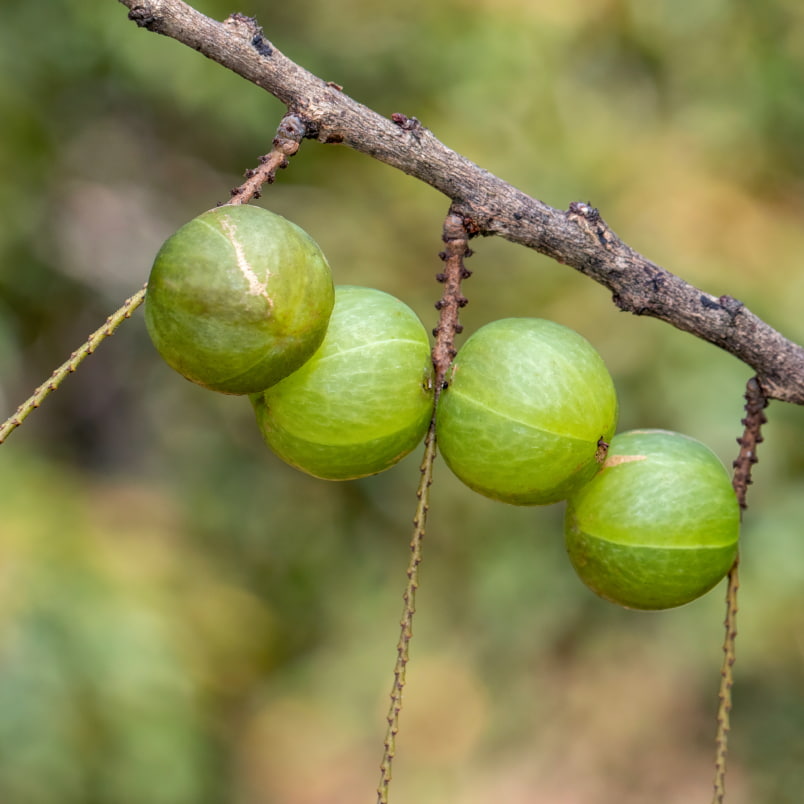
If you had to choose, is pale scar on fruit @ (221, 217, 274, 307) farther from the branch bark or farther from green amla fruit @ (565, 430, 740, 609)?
green amla fruit @ (565, 430, 740, 609)

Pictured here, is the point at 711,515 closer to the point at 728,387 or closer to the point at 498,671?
the point at 728,387

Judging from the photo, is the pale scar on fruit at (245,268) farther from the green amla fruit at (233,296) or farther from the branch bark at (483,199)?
the branch bark at (483,199)

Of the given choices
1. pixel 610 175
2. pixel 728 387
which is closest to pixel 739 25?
pixel 610 175

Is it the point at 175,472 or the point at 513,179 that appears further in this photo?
the point at 175,472

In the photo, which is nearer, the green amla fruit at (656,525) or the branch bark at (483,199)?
the branch bark at (483,199)

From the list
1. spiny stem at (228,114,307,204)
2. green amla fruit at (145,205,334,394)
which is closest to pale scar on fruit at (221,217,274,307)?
green amla fruit at (145,205,334,394)

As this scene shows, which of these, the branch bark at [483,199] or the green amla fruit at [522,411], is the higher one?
the branch bark at [483,199]

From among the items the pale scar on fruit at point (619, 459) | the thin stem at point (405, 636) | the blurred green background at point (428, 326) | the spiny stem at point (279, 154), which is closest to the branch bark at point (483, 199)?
the spiny stem at point (279, 154)
